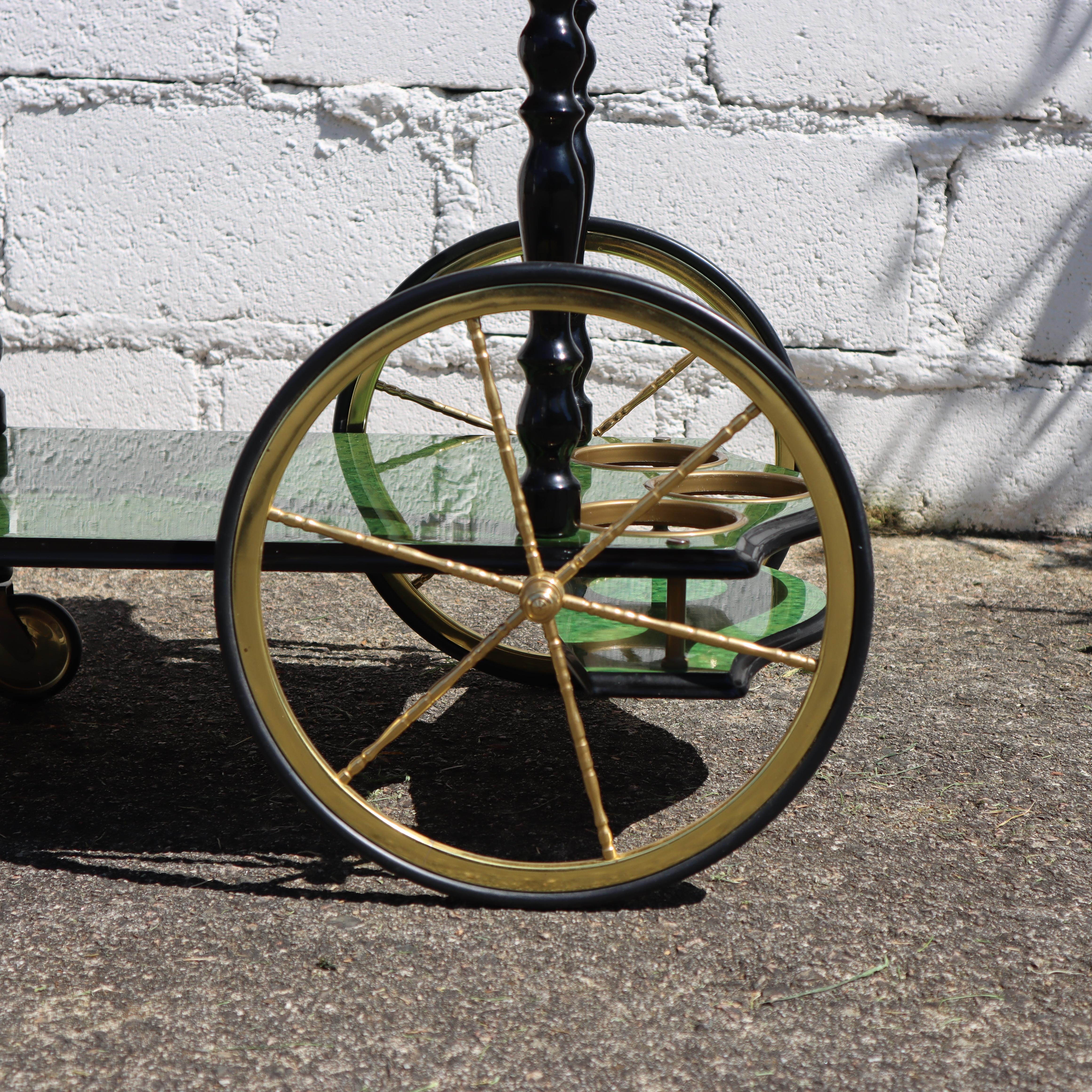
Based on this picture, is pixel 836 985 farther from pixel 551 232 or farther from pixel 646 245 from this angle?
pixel 646 245

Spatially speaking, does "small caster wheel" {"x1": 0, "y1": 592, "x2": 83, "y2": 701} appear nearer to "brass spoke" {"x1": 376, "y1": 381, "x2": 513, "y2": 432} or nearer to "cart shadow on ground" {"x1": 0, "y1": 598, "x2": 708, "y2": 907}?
"cart shadow on ground" {"x1": 0, "y1": 598, "x2": 708, "y2": 907}

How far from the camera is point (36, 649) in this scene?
199 centimetres

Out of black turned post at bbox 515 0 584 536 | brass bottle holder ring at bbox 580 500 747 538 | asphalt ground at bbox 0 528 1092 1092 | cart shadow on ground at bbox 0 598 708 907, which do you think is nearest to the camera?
asphalt ground at bbox 0 528 1092 1092

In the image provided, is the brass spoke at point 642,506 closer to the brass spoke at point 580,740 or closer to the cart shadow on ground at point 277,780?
the brass spoke at point 580,740

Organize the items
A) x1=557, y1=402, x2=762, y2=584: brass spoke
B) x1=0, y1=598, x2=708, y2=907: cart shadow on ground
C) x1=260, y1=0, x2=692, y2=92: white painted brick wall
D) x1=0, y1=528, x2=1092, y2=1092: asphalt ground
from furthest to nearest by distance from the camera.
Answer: x1=260, y1=0, x2=692, y2=92: white painted brick wall < x1=0, y1=598, x2=708, y2=907: cart shadow on ground < x1=557, y1=402, x2=762, y2=584: brass spoke < x1=0, y1=528, x2=1092, y2=1092: asphalt ground

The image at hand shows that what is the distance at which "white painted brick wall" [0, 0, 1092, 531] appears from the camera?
3104 mm

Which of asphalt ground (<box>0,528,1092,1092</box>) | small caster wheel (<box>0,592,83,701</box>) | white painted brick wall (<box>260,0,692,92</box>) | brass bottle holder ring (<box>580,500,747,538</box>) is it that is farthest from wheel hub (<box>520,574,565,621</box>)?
white painted brick wall (<box>260,0,692,92</box>)

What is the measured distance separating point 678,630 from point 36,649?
123 centimetres

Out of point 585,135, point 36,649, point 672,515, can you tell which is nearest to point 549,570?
point 672,515

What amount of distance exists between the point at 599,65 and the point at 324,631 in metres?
1.71

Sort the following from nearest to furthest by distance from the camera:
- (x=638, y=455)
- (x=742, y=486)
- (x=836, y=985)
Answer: (x=836, y=985), (x=742, y=486), (x=638, y=455)

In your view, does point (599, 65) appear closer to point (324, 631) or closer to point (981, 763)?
point (324, 631)

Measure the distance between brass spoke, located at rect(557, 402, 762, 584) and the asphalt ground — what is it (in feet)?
1.41

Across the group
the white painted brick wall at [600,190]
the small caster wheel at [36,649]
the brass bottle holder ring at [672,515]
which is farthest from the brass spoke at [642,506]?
the white painted brick wall at [600,190]
